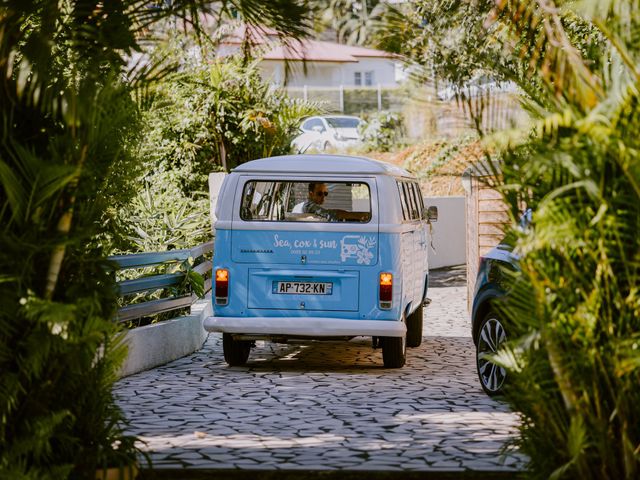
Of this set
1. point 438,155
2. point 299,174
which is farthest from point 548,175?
point 438,155

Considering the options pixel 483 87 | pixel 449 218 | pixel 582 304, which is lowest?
pixel 449 218

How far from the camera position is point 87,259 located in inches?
237

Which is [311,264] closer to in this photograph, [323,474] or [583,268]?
[323,474]

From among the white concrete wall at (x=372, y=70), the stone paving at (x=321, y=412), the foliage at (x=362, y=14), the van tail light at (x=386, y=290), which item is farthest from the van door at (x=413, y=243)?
the white concrete wall at (x=372, y=70)

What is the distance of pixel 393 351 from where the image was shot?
11766 mm

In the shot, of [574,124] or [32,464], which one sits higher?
[574,124]

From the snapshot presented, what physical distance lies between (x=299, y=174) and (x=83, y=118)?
5.89m

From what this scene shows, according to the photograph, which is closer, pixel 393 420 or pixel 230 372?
pixel 393 420

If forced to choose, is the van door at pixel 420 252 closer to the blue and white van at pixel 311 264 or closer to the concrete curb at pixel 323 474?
the blue and white van at pixel 311 264

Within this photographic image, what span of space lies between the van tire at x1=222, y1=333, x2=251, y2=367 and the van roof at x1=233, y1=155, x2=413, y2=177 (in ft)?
5.88

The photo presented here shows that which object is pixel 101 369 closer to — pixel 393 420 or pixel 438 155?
pixel 393 420

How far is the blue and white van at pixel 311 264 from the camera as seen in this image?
11227mm

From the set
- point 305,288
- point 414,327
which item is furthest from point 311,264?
point 414,327

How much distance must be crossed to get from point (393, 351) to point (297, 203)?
200cm
